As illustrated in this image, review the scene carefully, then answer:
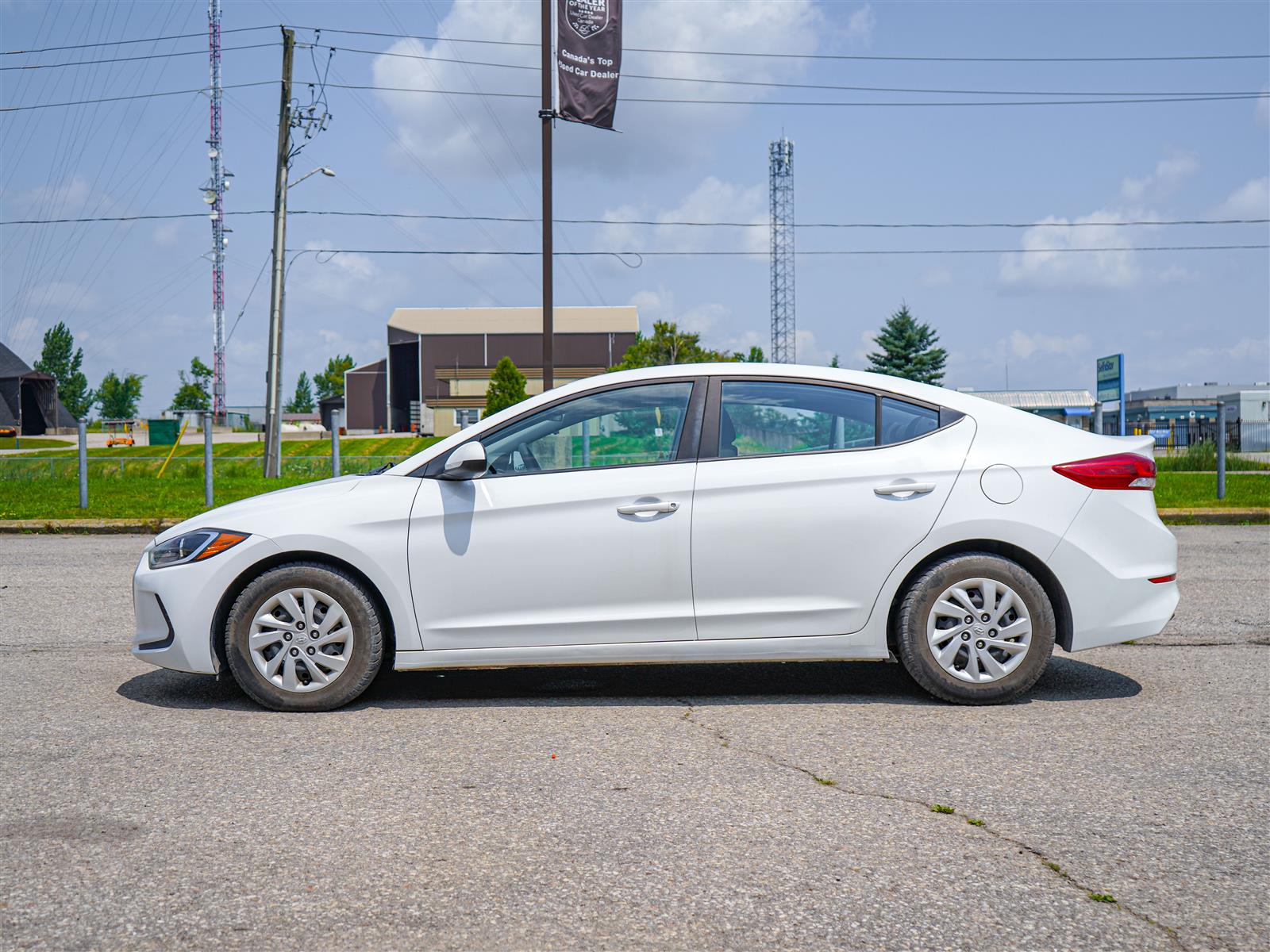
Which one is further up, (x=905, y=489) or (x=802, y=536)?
(x=905, y=489)

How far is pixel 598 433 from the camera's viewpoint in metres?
5.26

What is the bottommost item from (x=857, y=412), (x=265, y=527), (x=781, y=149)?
(x=265, y=527)

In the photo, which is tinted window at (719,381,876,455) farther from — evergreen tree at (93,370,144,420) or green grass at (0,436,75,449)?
evergreen tree at (93,370,144,420)

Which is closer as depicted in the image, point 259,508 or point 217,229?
point 259,508

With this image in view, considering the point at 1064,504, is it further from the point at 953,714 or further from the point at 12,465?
the point at 12,465

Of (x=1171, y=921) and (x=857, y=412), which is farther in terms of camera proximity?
(x=857, y=412)

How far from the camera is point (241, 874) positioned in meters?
3.05

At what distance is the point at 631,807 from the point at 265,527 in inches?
89.7

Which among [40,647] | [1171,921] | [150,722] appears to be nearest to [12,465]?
[40,647]

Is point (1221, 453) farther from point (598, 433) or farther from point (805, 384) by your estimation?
point (598, 433)

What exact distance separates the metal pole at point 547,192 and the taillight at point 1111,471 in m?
14.3

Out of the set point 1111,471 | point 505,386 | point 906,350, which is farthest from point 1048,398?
point 1111,471

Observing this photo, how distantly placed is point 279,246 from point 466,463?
24795mm

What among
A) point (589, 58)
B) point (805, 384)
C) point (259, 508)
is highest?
point (589, 58)
